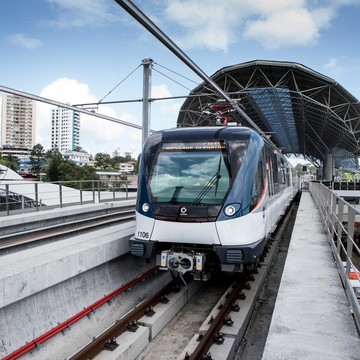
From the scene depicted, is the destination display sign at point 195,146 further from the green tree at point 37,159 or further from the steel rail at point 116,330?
the green tree at point 37,159

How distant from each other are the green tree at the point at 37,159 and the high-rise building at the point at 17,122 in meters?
79.2

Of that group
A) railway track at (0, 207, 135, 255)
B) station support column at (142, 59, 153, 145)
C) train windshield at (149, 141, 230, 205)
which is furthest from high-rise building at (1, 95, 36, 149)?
train windshield at (149, 141, 230, 205)

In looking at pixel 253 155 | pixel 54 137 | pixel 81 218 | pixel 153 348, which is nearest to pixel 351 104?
pixel 81 218

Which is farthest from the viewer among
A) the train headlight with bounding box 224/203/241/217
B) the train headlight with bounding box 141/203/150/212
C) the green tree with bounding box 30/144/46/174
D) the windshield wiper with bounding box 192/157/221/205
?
the green tree with bounding box 30/144/46/174

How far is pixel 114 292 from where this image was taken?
22.4ft

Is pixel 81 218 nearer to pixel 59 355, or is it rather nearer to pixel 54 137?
pixel 59 355

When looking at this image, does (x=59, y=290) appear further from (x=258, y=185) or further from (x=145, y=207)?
(x=258, y=185)

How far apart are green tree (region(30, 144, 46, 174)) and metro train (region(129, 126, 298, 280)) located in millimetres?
94528

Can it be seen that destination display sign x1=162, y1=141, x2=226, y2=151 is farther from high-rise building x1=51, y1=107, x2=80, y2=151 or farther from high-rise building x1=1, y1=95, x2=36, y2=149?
high-rise building x1=51, y1=107, x2=80, y2=151

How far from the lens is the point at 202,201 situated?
6699 mm

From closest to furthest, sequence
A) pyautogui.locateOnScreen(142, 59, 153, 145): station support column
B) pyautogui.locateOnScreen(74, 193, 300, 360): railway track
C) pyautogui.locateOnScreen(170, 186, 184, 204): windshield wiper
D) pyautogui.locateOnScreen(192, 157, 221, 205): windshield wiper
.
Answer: pyautogui.locateOnScreen(74, 193, 300, 360): railway track < pyautogui.locateOnScreen(192, 157, 221, 205): windshield wiper < pyautogui.locateOnScreen(170, 186, 184, 204): windshield wiper < pyautogui.locateOnScreen(142, 59, 153, 145): station support column

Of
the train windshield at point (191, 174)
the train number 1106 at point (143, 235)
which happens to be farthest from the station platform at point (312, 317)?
the train number 1106 at point (143, 235)

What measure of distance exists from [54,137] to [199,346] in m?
200

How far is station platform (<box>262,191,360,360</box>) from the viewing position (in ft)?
12.7
